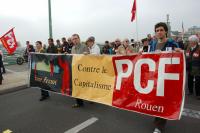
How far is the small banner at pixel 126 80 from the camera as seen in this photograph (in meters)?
3.52

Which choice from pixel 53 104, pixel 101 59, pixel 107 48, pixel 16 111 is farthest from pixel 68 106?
pixel 107 48

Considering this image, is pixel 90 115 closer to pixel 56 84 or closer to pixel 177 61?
pixel 56 84

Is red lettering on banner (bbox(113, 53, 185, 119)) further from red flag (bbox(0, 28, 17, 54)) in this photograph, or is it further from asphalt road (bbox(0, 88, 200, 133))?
red flag (bbox(0, 28, 17, 54))

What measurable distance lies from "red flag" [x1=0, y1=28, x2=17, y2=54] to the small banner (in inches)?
210

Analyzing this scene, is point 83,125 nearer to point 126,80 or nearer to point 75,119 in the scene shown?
point 75,119

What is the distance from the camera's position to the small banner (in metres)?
3.52

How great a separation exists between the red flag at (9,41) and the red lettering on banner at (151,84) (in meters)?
7.67

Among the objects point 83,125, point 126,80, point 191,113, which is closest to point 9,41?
point 83,125

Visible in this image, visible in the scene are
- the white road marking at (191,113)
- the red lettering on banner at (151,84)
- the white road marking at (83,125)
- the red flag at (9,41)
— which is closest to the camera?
the red lettering on banner at (151,84)

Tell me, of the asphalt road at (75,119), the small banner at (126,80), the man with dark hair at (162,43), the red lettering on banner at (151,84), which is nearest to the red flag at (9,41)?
the asphalt road at (75,119)

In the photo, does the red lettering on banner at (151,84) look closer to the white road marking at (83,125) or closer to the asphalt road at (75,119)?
the asphalt road at (75,119)

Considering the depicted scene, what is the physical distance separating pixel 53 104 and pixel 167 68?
343cm

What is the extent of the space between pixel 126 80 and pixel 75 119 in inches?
58.1

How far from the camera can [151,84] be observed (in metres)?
3.76
